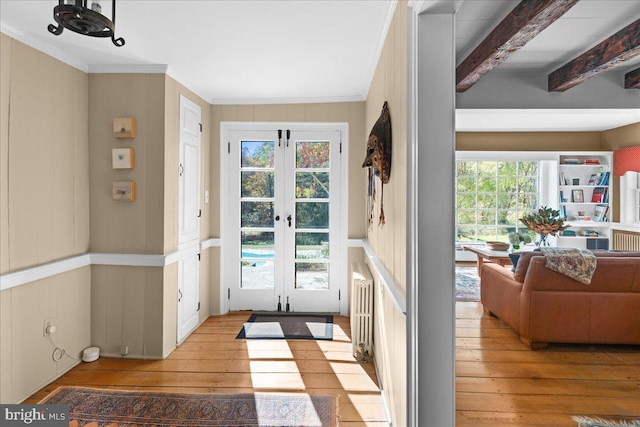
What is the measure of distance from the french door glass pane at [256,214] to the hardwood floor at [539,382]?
244cm

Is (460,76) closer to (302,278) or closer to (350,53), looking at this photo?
(350,53)

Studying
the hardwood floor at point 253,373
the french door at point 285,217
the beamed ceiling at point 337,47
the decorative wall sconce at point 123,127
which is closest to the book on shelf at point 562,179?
the beamed ceiling at point 337,47

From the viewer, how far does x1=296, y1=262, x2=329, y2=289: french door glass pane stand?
13.7 ft

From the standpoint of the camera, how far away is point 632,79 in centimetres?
369

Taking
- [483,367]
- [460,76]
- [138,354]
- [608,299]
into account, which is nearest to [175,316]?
[138,354]

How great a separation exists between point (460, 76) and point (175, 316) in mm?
3587

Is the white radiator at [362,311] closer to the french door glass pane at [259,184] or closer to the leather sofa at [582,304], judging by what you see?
the leather sofa at [582,304]

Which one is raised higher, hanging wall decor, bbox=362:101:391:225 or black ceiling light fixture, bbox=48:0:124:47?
black ceiling light fixture, bbox=48:0:124:47

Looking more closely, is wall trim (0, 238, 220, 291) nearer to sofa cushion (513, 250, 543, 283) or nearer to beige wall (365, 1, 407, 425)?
beige wall (365, 1, 407, 425)

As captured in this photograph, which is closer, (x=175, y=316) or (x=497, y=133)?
(x=175, y=316)

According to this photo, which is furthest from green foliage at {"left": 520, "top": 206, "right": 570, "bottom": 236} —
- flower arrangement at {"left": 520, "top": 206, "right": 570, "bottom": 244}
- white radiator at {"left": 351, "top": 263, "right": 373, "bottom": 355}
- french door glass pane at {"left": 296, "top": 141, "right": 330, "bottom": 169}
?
white radiator at {"left": 351, "top": 263, "right": 373, "bottom": 355}

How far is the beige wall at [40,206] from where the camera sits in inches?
93.4

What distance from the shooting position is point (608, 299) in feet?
10.4

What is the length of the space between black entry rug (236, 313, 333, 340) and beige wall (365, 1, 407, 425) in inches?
41.7
